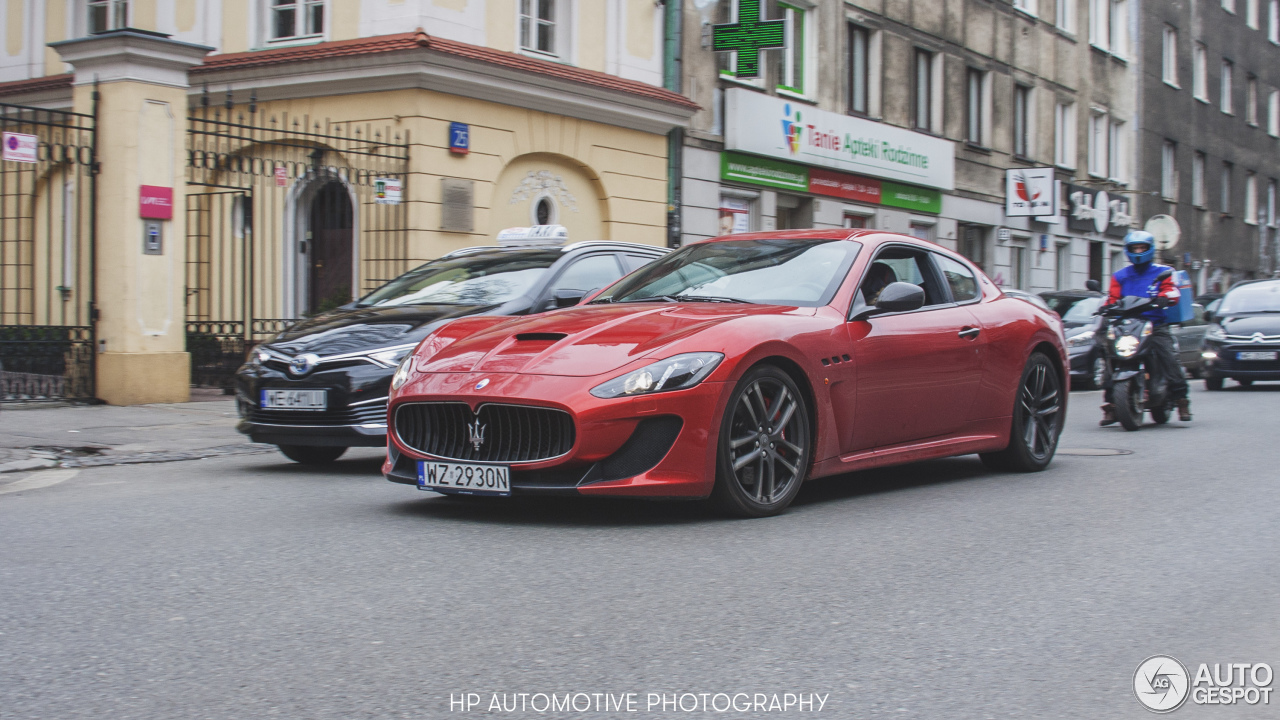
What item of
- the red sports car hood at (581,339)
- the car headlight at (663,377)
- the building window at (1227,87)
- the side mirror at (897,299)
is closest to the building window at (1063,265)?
the building window at (1227,87)

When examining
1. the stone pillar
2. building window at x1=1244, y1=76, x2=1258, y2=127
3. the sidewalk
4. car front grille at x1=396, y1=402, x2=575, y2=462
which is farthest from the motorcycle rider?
building window at x1=1244, y1=76, x2=1258, y2=127

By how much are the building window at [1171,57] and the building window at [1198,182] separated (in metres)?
2.97

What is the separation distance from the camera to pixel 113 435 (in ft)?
34.4

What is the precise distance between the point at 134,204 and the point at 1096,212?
30.1 meters

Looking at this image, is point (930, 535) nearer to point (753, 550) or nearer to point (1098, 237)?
point (753, 550)

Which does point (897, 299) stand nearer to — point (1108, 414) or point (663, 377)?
point (663, 377)

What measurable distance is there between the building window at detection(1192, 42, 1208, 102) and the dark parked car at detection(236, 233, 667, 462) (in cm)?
3919

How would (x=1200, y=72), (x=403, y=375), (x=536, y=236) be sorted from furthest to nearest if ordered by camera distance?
(x=1200, y=72) < (x=536, y=236) < (x=403, y=375)

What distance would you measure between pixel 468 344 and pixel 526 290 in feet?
8.93

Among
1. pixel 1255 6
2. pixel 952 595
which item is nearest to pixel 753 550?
pixel 952 595

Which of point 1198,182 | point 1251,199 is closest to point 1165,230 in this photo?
point 1198,182

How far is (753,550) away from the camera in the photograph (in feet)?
17.7

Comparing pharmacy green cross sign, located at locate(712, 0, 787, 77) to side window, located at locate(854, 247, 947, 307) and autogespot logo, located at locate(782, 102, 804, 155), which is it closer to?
autogespot logo, located at locate(782, 102, 804, 155)

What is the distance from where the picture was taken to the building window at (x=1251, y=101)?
1876 inches
